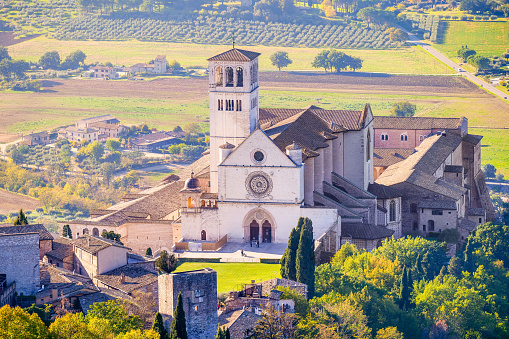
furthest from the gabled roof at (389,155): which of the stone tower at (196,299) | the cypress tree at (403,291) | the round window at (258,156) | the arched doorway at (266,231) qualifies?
the stone tower at (196,299)

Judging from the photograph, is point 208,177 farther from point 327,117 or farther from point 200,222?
point 327,117

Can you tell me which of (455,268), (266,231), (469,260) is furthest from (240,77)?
(469,260)

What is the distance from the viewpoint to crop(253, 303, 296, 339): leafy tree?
77250 mm

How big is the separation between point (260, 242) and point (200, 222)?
5.42m

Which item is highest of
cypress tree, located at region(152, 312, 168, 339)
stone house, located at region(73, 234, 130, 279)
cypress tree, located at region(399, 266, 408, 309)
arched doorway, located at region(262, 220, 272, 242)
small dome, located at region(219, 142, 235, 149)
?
small dome, located at region(219, 142, 235, 149)

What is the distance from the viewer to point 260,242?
10519 cm

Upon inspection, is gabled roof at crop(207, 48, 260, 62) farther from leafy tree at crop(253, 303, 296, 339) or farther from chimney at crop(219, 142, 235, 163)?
leafy tree at crop(253, 303, 296, 339)

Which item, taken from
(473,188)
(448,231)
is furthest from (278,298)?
(473,188)

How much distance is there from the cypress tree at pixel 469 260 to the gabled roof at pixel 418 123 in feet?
106

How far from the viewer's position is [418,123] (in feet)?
486

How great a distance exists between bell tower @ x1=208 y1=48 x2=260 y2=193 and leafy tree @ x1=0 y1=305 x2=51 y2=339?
131 ft

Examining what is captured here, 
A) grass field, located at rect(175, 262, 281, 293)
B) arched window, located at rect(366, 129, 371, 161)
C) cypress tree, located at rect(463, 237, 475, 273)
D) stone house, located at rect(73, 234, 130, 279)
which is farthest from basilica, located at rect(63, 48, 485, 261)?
stone house, located at rect(73, 234, 130, 279)

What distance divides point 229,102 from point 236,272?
1819 centimetres

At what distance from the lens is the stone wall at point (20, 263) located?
81875mm
